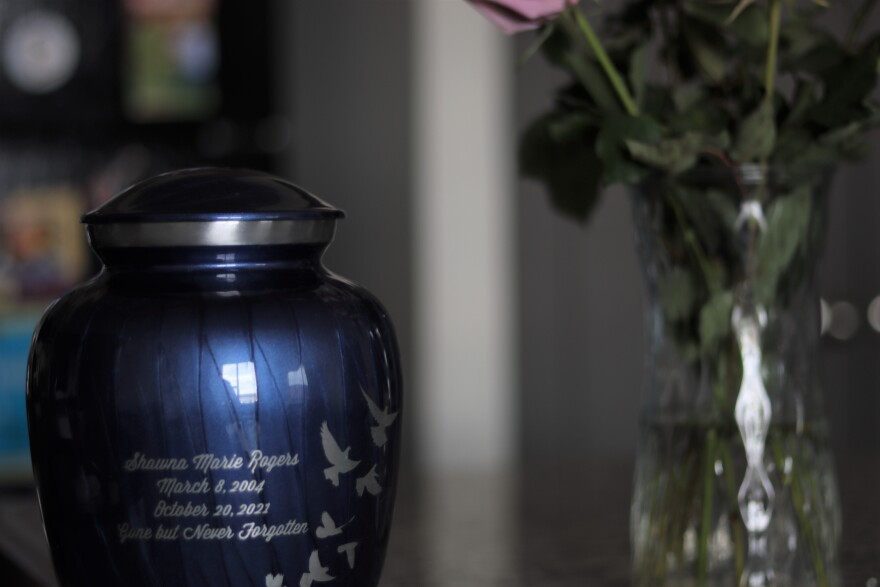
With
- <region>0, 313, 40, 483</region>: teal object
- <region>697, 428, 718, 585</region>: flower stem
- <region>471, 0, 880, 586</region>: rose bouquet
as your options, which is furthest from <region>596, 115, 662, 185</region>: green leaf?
<region>0, 313, 40, 483</region>: teal object

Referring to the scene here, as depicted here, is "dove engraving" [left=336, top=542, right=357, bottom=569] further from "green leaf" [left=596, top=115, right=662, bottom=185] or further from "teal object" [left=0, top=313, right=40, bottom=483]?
"teal object" [left=0, top=313, right=40, bottom=483]

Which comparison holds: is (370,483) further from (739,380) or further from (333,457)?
(739,380)

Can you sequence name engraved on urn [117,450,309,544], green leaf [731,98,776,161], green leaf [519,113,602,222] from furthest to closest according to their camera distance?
green leaf [519,113,602,222] < green leaf [731,98,776,161] < name engraved on urn [117,450,309,544]

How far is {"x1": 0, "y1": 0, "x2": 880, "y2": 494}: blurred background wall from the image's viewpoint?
8.34ft

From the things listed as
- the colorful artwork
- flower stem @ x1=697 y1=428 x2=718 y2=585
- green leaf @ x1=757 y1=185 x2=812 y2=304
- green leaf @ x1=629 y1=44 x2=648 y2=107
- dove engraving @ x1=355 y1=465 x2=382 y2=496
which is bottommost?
flower stem @ x1=697 y1=428 x2=718 y2=585

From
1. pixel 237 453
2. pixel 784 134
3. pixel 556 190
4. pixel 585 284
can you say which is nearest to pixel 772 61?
pixel 784 134

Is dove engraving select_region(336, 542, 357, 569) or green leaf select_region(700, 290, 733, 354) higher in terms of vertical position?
green leaf select_region(700, 290, 733, 354)

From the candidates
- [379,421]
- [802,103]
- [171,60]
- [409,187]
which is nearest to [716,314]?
[802,103]

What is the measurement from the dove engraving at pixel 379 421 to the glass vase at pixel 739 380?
0.23 metres

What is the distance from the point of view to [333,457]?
2.10ft

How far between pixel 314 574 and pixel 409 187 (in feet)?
6.80

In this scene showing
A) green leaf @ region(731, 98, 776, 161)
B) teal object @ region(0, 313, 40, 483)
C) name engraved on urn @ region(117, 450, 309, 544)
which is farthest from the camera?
teal object @ region(0, 313, 40, 483)

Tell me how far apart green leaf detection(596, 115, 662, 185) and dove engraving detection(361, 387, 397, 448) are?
0.20 m

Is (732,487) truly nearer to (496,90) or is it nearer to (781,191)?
(781,191)
